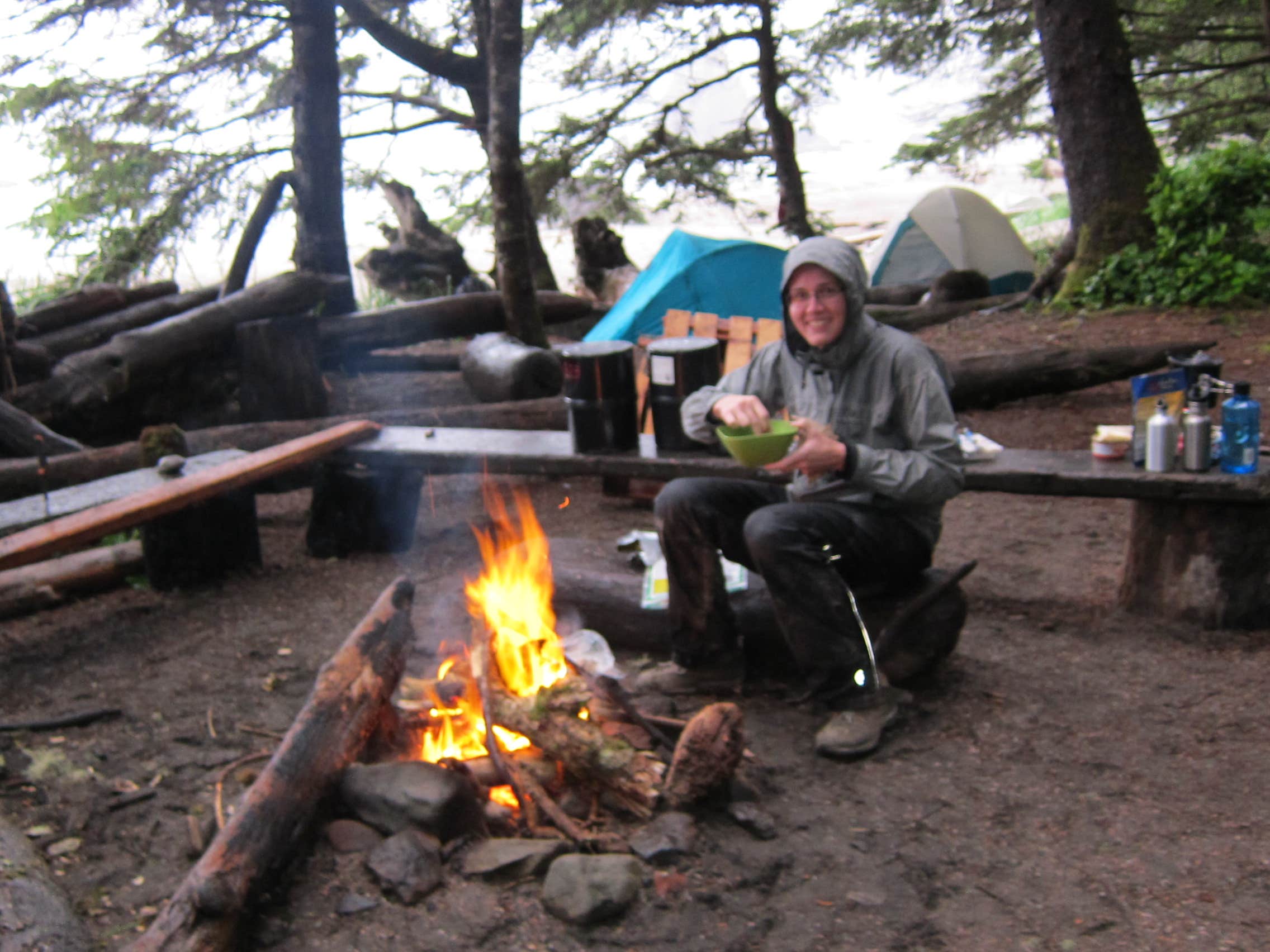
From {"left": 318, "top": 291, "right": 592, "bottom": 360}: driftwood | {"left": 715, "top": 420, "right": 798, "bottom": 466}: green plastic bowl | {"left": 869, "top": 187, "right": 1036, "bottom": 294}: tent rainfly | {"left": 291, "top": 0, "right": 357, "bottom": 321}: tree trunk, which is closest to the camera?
{"left": 715, "top": 420, "right": 798, "bottom": 466}: green plastic bowl

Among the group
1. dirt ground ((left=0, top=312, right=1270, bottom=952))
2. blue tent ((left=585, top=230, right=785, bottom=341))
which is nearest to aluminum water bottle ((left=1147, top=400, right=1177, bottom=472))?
dirt ground ((left=0, top=312, right=1270, bottom=952))

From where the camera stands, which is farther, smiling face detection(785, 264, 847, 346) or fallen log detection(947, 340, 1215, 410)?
fallen log detection(947, 340, 1215, 410)

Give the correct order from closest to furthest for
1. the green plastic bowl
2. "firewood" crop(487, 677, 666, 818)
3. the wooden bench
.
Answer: "firewood" crop(487, 677, 666, 818) → the green plastic bowl → the wooden bench

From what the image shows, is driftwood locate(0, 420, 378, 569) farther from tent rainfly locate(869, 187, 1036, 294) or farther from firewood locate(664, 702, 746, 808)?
tent rainfly locate(869, 187, 1036, 294)

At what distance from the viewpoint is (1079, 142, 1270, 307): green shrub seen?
944 centimetres

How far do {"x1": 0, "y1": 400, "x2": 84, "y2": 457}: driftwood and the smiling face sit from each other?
5.51m

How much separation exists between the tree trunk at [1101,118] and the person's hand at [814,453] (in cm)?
792

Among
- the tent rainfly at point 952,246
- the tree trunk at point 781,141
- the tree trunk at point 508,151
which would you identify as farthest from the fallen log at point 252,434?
the tent rainfly at point 952,246

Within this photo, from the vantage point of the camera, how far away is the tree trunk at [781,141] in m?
14.7

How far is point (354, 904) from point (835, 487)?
2.03 metres

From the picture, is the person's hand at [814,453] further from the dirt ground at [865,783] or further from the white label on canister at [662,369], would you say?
the white label on canister at [662,369]

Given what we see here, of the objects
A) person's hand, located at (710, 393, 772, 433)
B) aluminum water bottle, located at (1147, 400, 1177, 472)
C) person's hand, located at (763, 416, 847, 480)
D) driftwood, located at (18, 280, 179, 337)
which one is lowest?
aluminum water bottle, located at (1147, 400, 1177, 472)

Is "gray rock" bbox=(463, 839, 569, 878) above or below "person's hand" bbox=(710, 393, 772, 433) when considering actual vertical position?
below

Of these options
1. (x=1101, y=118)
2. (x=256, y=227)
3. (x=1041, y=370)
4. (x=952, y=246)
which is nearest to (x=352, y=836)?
(x=1041, y=370)
